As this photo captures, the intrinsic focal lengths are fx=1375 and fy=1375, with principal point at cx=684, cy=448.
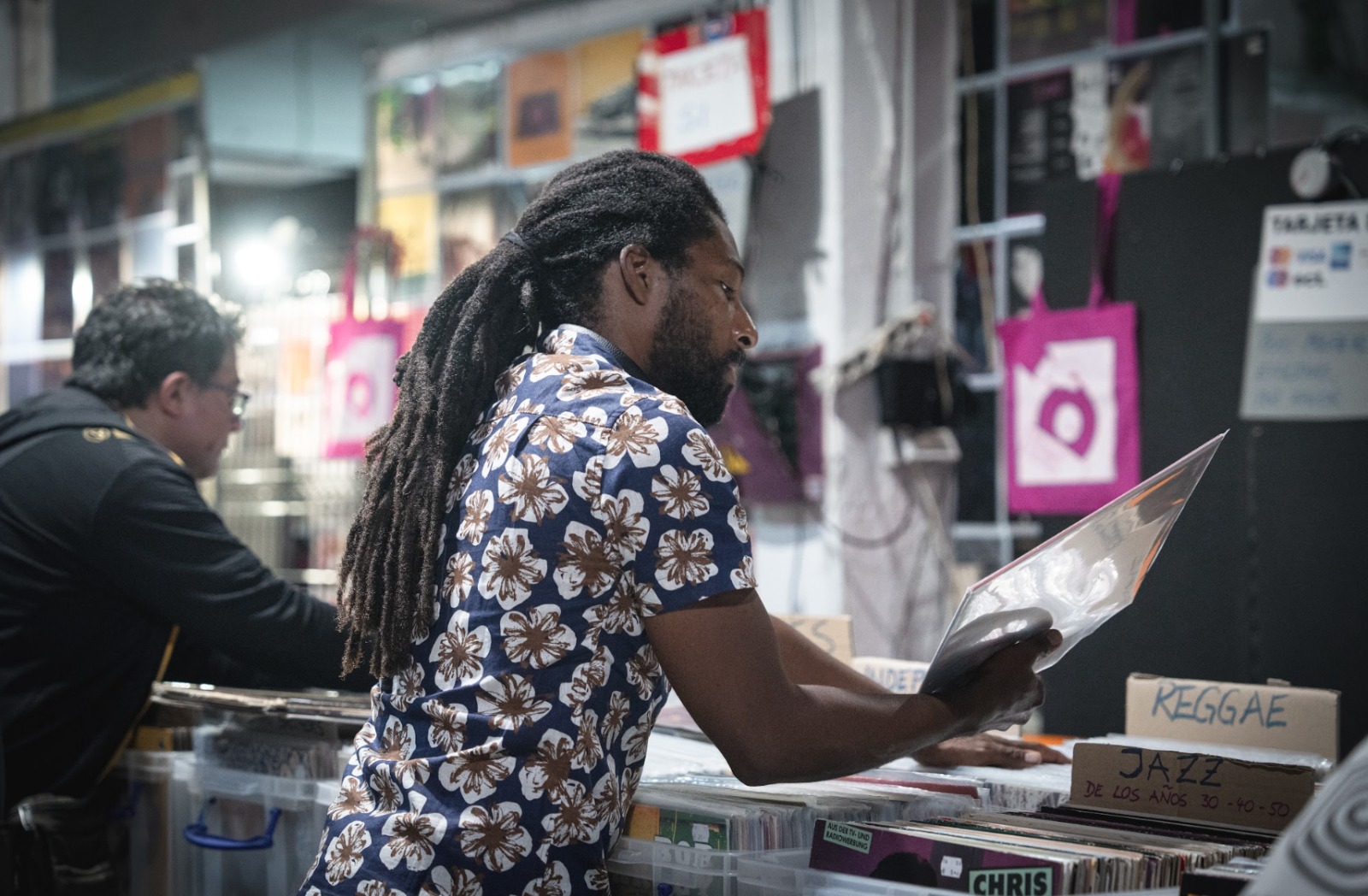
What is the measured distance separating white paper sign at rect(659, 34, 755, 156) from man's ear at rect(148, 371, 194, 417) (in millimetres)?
2002

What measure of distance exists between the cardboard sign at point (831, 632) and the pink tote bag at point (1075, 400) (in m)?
1.15

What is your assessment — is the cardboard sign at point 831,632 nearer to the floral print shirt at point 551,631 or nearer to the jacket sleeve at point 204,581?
the jacket sleeve at point 204,581

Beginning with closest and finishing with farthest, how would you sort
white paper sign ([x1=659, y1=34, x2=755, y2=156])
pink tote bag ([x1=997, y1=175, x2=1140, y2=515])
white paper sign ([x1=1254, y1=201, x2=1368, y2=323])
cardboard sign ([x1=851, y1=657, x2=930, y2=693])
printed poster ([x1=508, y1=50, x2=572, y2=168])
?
cardboard sign ([x1=851, y1=657, x2=930, y2=693]) → white paper sign ([x1=1254, y1=201, x2=1368, y2=323]) → pink tote bag ([x1=997, y1=175, x2=1140, y2=515]) → white paper sign ([x1=659, y1=34, x2=755, y2=156]) → printed poster ([x1=508, y1=50, x2=572, y2=168])

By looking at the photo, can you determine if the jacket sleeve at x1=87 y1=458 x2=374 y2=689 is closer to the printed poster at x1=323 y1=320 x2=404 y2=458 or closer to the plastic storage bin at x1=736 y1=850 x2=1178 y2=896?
the plastic storage bin at x1=736 y1=850 x2=1178 y2=896

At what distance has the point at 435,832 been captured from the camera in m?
1.27

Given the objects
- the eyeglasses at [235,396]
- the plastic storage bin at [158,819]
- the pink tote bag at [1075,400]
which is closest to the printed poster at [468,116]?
the pink tote bag at [1075,400]

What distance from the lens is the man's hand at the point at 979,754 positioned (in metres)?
1.77

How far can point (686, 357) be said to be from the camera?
56.0 inches

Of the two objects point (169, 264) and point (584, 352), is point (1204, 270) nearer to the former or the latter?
point (584, 352)

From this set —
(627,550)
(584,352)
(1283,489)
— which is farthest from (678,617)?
(1283,489)

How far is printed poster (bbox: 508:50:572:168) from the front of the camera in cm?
473

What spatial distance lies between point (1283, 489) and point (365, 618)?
6.78 feet

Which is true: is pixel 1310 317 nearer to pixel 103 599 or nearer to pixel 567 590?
pixel 567 590

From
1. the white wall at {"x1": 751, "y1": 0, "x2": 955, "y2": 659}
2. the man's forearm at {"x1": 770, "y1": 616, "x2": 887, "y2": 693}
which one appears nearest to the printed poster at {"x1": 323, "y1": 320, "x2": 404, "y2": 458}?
the white wall at {"x1": 751, "y1": 0, "x2": 955, "y2": 659}
